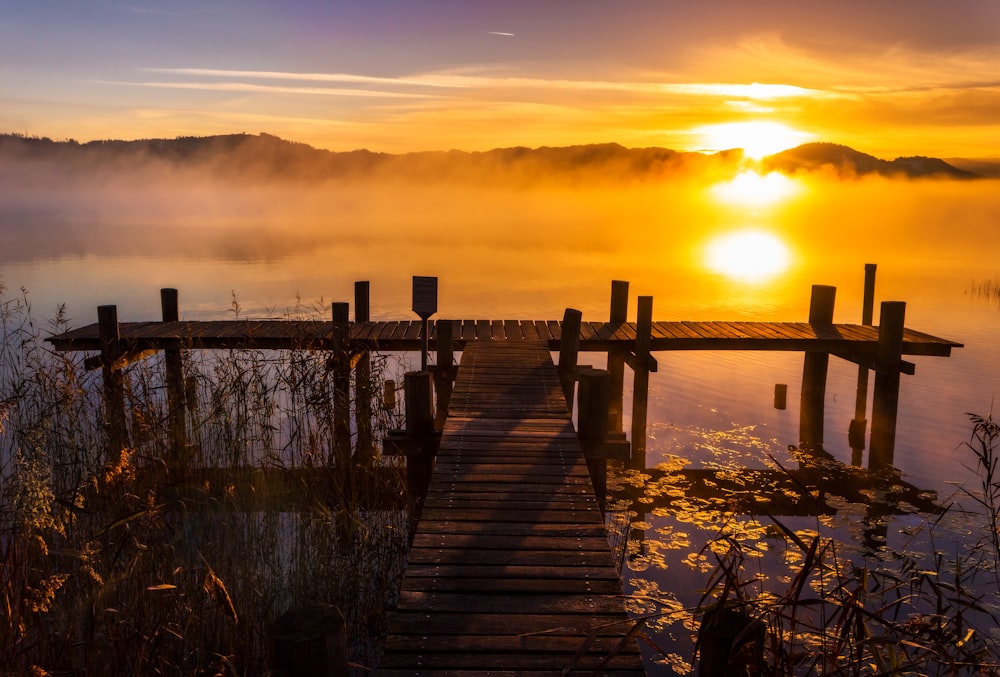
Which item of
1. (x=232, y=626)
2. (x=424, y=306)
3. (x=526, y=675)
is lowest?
(x=232, y=626)

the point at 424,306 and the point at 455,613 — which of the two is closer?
the point at 455,613

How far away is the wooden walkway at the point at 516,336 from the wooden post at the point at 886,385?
0.41 metres

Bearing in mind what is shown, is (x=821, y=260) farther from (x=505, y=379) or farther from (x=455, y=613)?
(x=455, y=613)

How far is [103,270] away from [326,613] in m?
40.4

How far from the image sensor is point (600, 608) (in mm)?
4371

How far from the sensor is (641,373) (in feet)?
40.3

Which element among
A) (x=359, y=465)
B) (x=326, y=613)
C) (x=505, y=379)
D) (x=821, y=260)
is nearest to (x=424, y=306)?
(x=505, y=379)

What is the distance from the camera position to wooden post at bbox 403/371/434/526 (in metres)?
7.68

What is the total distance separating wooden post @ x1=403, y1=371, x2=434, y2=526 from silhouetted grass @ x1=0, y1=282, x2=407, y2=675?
0.64 ft

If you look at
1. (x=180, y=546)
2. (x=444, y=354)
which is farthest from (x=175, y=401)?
(x=444, y=354)

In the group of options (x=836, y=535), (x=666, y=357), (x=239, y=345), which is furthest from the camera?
(x=666, y=357)

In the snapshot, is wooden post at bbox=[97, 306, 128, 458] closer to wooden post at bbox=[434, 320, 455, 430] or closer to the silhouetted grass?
the silhouetted grass

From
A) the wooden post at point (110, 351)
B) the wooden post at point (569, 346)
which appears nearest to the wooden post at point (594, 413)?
the wooden post at point (569, 346)

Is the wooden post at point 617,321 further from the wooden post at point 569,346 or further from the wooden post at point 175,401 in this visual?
the wooden post at point 175,401
